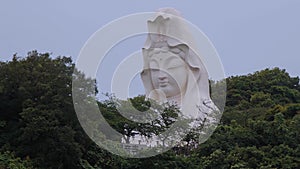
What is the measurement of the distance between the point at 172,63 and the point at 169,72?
235mm

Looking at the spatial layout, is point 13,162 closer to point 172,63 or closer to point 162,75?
point 162,75

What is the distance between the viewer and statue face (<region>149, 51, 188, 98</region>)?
1462 cm

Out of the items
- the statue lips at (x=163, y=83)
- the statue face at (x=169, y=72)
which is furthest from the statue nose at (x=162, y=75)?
the statue lips at (x=163, y=83)

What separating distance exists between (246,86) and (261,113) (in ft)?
22.9

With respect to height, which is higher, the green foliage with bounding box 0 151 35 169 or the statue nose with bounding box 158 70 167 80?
the statue nose with bounding box 158 70 167 80

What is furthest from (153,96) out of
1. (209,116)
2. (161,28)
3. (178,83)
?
(209,116)

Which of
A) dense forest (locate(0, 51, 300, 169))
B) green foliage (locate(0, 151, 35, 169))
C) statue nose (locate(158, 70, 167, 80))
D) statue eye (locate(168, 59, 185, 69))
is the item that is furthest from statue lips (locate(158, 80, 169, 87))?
green foliage (locate(0, 151, 35, 169))

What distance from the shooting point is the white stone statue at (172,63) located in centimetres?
1450

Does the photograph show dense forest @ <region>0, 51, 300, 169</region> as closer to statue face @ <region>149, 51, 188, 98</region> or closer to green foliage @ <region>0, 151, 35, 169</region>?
green foliage @ <region>0, 151, 35, 169</region>

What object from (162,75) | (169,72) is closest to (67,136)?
(162,75)

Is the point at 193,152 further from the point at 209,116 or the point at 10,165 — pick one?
the point at 10,165

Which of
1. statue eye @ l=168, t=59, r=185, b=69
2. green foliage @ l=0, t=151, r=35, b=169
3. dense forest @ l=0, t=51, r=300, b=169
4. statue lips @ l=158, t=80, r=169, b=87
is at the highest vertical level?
statue eye @ l=168, t=59, r=185, b=69

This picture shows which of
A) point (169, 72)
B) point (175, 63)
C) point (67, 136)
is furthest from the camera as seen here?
point (169, 72)

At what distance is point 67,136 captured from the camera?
852 centimetres
